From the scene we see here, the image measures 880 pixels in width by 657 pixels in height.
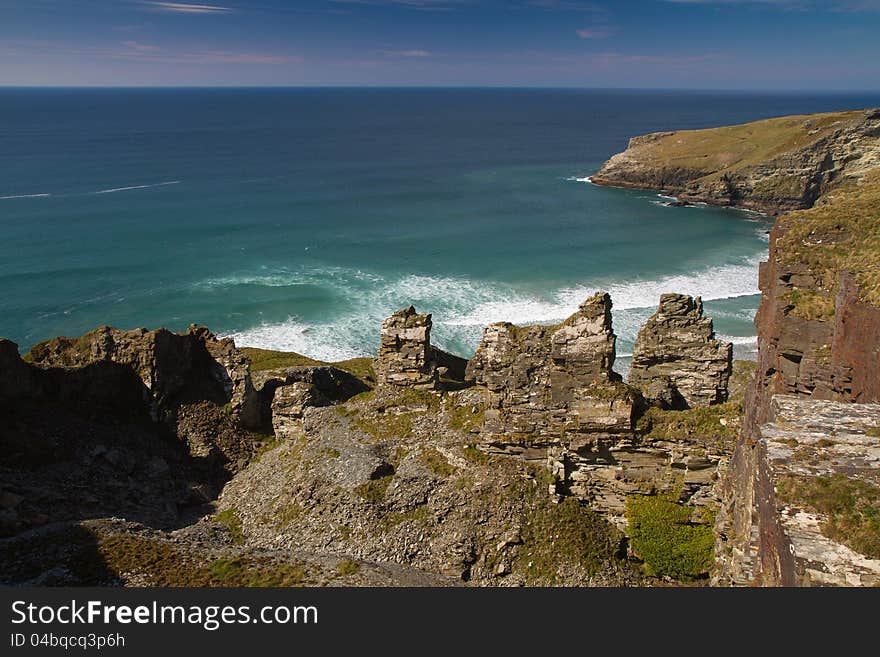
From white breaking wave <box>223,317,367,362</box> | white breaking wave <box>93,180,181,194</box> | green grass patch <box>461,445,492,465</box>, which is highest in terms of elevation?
white breaking wave <box>93,180,181,194</box>

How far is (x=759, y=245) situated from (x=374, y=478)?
310 feet

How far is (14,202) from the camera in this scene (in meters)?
118

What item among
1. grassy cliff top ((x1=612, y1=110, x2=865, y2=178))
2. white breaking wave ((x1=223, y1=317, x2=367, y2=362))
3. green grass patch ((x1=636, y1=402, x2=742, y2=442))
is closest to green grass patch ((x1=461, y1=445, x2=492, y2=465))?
green grass patch ((x1=636, y1=402, x2=742, y2=442))

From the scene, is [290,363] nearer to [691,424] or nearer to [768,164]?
[691,424]

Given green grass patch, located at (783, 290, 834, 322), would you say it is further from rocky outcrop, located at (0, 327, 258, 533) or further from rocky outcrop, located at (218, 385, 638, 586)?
rocky outcrop, located at (0, 327, 258, 533)

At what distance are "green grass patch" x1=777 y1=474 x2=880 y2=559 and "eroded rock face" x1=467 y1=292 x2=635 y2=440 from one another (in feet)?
37.6

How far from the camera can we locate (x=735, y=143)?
160 meters

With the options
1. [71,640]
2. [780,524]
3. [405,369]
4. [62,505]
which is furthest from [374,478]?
[780,524]

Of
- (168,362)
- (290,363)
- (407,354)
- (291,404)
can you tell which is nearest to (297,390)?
(291,404)

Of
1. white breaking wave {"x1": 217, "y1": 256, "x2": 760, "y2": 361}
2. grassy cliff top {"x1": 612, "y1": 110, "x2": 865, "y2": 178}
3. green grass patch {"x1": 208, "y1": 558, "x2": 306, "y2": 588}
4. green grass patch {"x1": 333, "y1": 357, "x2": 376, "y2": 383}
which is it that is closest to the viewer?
green grass patch {"x1": 208, "y1": 558, "x2": 306, "y2": 588}

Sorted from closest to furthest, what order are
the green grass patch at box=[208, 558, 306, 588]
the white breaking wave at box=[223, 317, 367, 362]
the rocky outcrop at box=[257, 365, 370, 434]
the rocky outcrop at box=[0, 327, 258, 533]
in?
the green grass patch at box=[208, 558, 306, 588]
the rocky outcrop at box=[0, 327, 258, 533]
the rocky outcrop at box=[257, 365, 370, 434]
the white breaking wave at box=[223, 317, 367, 362]

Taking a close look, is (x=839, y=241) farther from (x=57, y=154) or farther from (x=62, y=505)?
(x=57, y=154)

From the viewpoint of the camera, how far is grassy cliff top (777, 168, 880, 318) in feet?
70.7

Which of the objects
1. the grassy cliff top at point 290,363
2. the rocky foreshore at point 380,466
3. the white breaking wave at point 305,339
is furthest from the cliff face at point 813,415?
the white breaking wave at point 305,339
